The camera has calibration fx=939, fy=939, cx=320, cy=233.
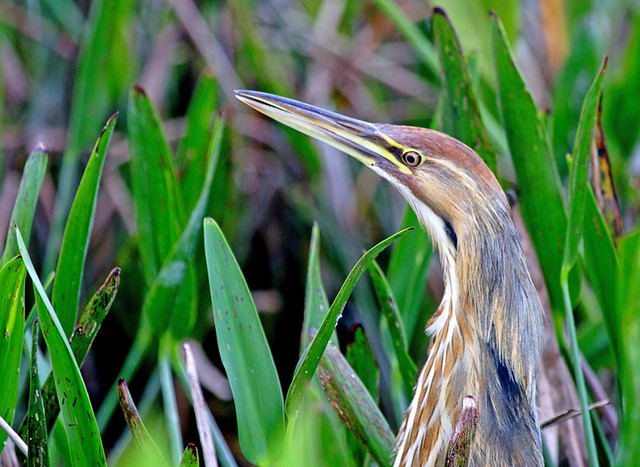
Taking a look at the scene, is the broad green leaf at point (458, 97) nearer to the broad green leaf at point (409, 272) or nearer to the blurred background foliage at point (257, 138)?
the blurred background foliage at point (257, 138)

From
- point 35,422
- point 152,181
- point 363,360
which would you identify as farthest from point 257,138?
point 35,422

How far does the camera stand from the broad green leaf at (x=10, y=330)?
40.5 inches

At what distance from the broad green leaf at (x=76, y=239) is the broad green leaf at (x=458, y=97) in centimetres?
49

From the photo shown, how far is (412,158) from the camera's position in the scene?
45.3 inches

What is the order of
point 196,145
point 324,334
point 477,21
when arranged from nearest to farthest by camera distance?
1. point 324,334
2. point 196,145
3. point 477,21

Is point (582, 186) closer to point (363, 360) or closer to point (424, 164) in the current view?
point (424, 164)

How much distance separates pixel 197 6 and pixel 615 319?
1561mm

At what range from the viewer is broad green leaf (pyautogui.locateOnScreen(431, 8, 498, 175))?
4.42 feet

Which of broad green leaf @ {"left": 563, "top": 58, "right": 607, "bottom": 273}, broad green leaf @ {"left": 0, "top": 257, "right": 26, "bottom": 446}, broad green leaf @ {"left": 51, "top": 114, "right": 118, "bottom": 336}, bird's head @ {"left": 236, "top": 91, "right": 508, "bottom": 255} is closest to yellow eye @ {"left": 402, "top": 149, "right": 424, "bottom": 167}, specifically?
bird's head @ {"left": 236, "top": 91, "right": 508, "bottom": 255}

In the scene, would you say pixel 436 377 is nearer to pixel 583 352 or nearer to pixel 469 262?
pixel 469 262

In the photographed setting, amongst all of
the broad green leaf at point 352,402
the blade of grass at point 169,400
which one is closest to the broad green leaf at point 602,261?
the broad green leaf at point 352,402

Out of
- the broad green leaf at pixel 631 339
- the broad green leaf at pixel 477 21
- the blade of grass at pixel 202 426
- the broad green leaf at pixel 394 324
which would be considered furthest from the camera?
the broad green leaf at pixel 477 21

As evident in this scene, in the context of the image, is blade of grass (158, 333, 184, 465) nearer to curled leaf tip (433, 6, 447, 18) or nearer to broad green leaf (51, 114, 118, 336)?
broad green leaf (51, 114, 118, 336)

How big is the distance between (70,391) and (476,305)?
477 millimetres
